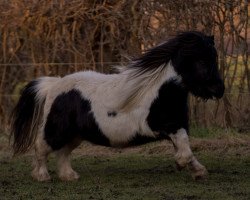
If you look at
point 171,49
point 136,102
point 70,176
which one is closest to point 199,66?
point 171,49

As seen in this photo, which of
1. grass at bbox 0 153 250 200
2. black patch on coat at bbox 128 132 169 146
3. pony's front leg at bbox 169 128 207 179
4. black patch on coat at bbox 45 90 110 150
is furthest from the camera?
black patch on coat at bbox 45 90 110 150

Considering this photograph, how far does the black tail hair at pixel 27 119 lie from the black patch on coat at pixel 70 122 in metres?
0.36

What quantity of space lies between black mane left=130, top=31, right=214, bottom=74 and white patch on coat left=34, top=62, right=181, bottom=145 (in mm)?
81

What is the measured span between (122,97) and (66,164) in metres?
1.15

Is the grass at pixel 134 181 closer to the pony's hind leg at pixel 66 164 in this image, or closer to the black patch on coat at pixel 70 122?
the pony's hind leg at pixel 66 164

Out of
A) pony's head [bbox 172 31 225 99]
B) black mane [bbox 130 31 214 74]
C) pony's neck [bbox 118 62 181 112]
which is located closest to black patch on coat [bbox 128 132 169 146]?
pony's neck [bbox 118 62 181 112]

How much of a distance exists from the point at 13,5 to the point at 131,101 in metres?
5.77

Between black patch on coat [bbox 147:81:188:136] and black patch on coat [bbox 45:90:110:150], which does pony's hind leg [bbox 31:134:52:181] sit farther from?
black patch on coat [bbox 147:81:188:136]

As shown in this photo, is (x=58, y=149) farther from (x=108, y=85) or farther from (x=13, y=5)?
(x=13, y=5)

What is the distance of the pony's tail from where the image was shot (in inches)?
326

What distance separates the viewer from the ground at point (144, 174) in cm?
675

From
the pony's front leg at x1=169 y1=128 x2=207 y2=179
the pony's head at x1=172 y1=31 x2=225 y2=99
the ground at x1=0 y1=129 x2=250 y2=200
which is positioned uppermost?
the pony's head at x1=172 y1=31 x2=225 y2=99

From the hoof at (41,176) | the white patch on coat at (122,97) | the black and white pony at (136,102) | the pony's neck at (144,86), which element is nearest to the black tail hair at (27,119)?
the black and white pony at (136,102)

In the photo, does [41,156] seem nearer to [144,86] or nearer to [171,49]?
[144,86]
